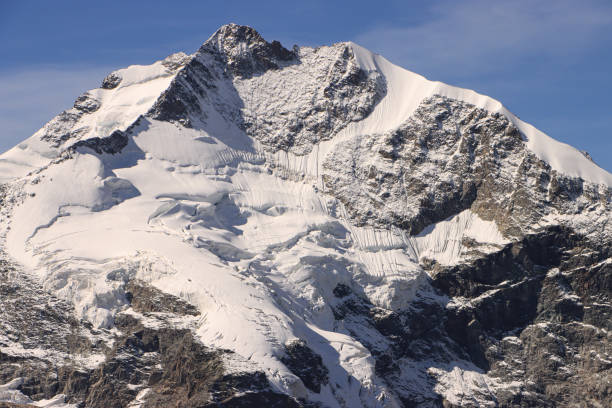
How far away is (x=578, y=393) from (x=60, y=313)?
7182 cm

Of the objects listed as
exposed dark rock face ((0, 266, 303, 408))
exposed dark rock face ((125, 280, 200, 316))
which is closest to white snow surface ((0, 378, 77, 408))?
exposed dark rock face ((0, 266, 303, 408))

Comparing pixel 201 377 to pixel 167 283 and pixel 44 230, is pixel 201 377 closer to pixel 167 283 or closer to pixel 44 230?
pixel 167 283

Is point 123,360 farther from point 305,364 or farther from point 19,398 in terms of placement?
point 305,364

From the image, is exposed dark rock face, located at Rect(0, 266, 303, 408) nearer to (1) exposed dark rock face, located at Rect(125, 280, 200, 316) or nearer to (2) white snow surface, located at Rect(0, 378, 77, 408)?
(1) exposed dark rock face, located at Rect(125, 280, 200, 316)

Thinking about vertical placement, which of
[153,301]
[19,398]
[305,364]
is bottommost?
[19,398]

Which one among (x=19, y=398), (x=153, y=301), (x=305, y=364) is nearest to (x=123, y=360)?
(x=153, y=301)

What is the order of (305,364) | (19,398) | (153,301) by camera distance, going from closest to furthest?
(19,398) → (305,364) → (153,301)

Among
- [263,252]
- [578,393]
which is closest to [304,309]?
[263,252]

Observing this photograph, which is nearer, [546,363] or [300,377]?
[300,377]

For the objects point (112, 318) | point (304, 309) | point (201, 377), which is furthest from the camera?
point (304, 309)

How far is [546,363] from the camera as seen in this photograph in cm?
19638

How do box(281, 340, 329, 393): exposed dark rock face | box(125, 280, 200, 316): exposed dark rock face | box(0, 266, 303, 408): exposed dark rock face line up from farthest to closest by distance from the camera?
box(125, 280, 200, 316): exposed dark rock face < box(281, 340, 329, 393): exposed dark rock face < box(0, 266, 303, 408): exposed dark rock face

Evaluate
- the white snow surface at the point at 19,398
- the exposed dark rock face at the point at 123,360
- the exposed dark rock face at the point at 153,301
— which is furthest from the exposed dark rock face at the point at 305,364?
the white snow surface at the point at 19,398

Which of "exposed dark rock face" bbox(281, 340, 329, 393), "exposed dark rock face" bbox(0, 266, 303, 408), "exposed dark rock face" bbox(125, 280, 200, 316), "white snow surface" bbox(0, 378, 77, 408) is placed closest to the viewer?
"exposed dark rock face" bbox(0, 266, 303, 408)
